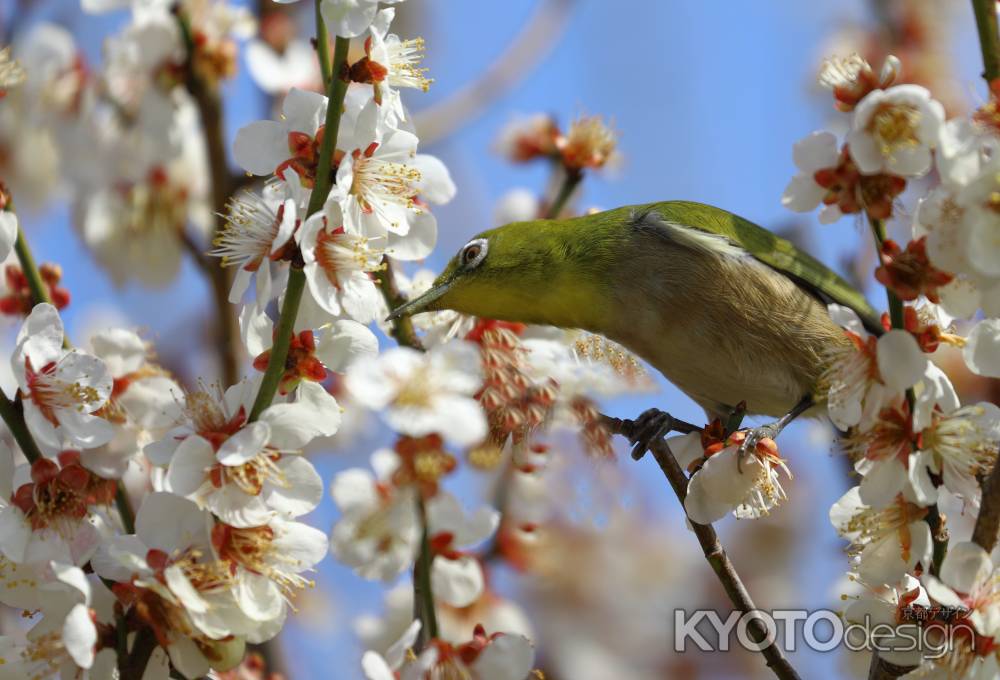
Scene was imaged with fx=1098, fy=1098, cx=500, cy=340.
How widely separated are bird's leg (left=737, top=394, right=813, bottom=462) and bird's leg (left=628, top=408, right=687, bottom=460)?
223 millimetres

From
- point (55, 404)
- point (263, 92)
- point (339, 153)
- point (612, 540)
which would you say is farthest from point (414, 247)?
point (612, 540)

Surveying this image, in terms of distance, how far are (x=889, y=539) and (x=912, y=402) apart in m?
0.31

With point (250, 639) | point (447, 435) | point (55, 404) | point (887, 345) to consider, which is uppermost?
point (887, 345)

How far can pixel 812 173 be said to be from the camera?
206 cm

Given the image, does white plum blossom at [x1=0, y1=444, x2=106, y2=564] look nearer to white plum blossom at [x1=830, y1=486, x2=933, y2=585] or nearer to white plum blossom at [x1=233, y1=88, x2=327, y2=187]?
white plum blossom at [x1=233, y1=88, x2=327, y2=187]

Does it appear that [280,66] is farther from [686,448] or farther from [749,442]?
[749,442]

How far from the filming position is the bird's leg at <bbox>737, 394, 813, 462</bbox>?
2.33m

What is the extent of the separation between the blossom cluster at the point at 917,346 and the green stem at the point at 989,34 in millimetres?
71

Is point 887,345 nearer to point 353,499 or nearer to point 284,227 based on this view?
point 284,227

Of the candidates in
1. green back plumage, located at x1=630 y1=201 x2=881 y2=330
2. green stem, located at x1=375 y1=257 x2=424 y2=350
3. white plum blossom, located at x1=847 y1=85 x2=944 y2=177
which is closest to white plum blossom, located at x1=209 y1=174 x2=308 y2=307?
green stem, located at x1=375 y1=257 x2=424 y2=350

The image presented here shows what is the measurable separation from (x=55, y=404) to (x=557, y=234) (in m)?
1.84

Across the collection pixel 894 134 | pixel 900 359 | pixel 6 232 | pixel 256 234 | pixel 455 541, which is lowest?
pixel 455 541

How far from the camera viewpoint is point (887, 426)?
203 centimetres

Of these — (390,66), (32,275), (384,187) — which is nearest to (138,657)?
(32,275)
